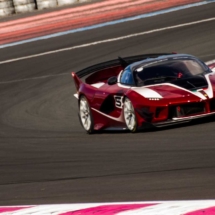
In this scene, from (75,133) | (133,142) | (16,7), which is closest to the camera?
(133,142)

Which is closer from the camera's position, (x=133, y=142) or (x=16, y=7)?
(x=133, y=142)

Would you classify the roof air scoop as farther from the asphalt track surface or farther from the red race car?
the asphalt track surface

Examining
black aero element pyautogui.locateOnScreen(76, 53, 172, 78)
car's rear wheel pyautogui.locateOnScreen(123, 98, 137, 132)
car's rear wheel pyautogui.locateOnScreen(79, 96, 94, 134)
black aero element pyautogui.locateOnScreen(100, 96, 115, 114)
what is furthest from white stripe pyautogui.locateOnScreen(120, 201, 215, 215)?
black aero element pyautogui.locateOnScreen(76, 53, 172, 78)

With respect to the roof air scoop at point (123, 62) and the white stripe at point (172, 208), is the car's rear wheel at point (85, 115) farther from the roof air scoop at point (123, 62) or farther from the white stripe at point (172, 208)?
the white stripe at point (172, 208)

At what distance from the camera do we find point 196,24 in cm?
2042

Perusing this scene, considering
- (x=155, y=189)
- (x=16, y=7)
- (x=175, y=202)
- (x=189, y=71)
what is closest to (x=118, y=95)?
(x=189, y=71)

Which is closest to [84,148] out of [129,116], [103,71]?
[129,116]

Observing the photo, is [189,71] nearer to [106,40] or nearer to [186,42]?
[186,42]

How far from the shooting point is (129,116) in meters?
10.7

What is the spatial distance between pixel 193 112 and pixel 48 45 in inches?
467

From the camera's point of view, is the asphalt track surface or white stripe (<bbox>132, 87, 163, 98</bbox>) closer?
the asphalt track surface

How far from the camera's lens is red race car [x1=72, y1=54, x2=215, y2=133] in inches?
398

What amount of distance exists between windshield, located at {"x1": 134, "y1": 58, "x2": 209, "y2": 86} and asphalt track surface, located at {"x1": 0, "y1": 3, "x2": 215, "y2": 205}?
2.54ft

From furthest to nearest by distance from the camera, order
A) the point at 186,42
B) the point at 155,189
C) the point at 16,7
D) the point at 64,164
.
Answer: the point at 16,7 → the point at 186,42 → the point at 64,164 → the point at 155,189
